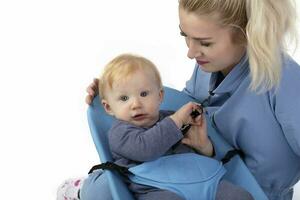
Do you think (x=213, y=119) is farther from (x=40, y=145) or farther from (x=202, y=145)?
(x=40, y=145)

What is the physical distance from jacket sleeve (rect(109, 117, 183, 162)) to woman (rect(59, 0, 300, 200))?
11 cm

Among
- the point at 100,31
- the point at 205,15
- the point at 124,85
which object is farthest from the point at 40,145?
the point at 205,15

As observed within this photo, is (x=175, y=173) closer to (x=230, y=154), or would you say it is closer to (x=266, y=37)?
(x=230, y=154)

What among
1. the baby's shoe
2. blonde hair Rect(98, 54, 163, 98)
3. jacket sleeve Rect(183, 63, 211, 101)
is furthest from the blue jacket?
the baby's shoe

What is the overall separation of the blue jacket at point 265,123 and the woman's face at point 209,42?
0.15 ft

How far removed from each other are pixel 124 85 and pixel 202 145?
0.88ft

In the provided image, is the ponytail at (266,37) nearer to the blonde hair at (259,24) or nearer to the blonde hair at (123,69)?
the blonde hair at (259,24)

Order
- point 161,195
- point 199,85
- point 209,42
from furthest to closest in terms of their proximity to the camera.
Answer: point 199,85
point 209,42
point 161,195

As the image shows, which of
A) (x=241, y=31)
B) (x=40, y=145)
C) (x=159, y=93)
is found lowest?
(x=40, y=145)

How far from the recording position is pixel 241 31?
1.44m

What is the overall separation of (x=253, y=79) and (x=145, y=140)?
1.00ft

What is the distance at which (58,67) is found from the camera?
2.74 m

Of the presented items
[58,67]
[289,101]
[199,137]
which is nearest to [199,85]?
[199,137]

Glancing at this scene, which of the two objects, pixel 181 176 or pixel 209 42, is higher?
pixel 209 42
